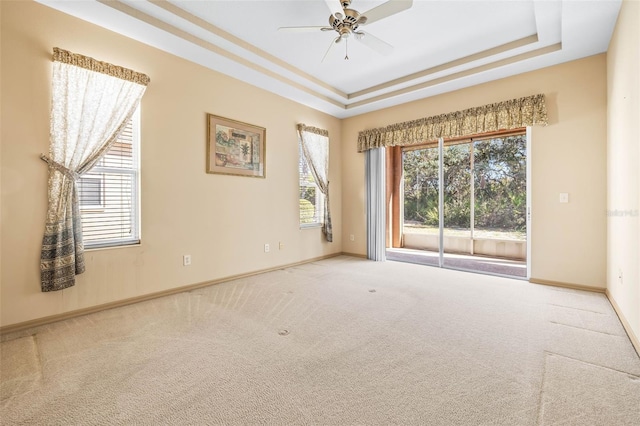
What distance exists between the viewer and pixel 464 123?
4387 mm

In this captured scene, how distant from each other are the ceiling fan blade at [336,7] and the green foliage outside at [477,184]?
349 cm

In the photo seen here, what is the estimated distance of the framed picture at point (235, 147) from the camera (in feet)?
12.4

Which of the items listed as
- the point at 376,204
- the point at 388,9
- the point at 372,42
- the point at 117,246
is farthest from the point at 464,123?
the point at 117,246

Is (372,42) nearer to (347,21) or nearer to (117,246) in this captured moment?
(347,21)

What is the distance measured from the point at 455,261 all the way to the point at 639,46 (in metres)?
3.96

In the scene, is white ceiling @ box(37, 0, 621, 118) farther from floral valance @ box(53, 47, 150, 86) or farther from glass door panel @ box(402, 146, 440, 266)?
glass door panel @ box(402, 146, 440, 266)

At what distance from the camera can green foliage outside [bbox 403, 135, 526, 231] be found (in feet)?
16.3

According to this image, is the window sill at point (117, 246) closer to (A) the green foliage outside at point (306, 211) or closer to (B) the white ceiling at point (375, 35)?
(B) the white ceiling at point (375, 35)

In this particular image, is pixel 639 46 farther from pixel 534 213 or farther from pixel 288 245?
pixel 288 245

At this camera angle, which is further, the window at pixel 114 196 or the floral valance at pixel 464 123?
the floral valance at pixel 464 123

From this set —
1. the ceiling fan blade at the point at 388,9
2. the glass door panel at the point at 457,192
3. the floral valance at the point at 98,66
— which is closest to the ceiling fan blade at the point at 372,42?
the ceiling fan blade at the point at 388,9

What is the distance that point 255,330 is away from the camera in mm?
2443

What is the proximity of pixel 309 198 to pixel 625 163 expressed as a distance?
13.0ft

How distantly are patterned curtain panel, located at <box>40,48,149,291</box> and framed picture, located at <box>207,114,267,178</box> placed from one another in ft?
3.61
